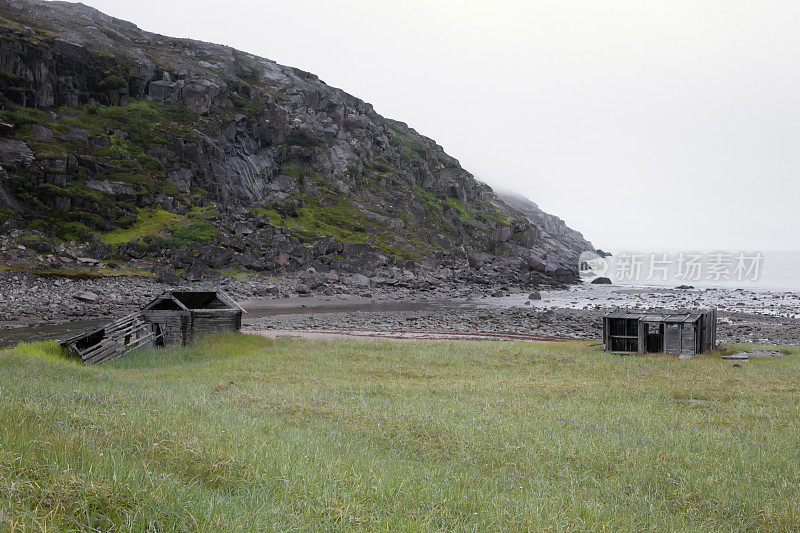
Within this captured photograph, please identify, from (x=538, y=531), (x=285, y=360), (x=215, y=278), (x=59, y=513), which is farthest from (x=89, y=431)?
(x=215, y=278)

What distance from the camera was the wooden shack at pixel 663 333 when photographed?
26.5 metres

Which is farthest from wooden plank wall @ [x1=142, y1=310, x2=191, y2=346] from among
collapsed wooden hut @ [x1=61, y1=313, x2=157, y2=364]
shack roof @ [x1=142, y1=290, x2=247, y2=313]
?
shack roof @ [x1=142, y1=290, x2=247, y2=313]

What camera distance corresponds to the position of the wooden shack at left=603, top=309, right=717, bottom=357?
26516 millimetres

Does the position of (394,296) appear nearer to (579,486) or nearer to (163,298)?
(163,298)

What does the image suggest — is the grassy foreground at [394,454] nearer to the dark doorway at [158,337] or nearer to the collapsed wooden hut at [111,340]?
the collapsed wooden hut at [111,340]

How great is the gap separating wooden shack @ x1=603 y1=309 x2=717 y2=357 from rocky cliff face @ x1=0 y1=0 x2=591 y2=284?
60.8 meters

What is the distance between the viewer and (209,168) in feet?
342

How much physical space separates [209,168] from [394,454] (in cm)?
10671

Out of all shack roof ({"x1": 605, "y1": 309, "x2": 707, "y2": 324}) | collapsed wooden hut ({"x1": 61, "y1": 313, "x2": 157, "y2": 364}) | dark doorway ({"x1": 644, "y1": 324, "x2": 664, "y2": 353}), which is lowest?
collapsed wooden hut ({"x1": 61, "y1": 313, "x2": 157, "y2": 364})

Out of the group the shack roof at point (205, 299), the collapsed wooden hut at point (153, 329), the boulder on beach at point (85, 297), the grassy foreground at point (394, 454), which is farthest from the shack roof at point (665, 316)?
the boulder on beach at point (85, 297)

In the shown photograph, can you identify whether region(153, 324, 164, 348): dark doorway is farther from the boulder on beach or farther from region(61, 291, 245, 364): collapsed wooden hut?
the boulder on beach

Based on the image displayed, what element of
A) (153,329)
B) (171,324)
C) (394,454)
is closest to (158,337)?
(153,329)

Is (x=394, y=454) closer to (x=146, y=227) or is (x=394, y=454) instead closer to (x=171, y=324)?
(x=171, y=324)

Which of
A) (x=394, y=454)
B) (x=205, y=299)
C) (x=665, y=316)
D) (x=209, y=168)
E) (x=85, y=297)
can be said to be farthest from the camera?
(x=209, y=168)
